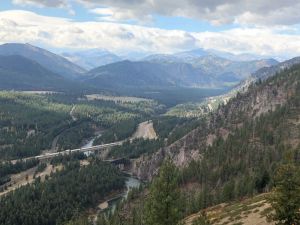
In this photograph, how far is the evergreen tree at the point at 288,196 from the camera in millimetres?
56125

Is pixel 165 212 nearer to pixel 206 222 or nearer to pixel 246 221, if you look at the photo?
pixel 206 222

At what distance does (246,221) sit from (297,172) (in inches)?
1033

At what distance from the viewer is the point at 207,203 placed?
15112 cm

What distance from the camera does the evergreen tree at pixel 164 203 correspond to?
214ft

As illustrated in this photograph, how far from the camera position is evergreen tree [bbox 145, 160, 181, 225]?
6512 cm

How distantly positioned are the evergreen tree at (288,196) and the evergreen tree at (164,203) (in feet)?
51.2

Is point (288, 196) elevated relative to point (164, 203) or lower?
elevated

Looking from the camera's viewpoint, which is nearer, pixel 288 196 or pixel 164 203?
pixel 288 196

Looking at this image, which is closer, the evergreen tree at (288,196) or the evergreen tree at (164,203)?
the evergreen tree at (288,196)

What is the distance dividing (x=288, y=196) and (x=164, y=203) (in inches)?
748

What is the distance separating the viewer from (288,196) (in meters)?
56.7

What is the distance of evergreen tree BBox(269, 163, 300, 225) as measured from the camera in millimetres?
56125

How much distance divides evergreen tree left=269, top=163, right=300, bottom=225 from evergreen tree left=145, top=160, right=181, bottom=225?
15.6 meters

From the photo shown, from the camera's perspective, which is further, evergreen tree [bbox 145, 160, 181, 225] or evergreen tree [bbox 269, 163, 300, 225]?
evergreen tree [bbox 145, 160, 181, 225]
